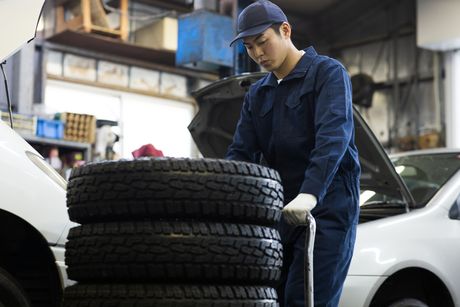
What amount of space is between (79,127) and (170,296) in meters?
5.57

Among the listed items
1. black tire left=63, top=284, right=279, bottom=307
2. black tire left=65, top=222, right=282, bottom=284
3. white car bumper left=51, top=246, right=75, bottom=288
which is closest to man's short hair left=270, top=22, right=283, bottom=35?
black tire left=65, top=222, right=282, bottom=284

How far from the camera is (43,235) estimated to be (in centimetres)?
273

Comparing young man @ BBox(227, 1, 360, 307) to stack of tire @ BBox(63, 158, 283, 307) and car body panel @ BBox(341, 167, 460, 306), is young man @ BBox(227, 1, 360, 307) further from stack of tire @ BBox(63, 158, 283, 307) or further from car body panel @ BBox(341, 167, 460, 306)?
car body panel @ BBox(341, 167, 460, 306)

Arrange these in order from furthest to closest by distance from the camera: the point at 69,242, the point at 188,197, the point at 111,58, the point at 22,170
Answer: the point at 111,58 → the point at 22,170 → the point at 69,242 → the point at 188,197

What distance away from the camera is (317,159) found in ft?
7.73

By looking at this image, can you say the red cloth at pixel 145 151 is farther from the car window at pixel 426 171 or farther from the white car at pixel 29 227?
the white car at pixel 29 227

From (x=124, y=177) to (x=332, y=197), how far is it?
2.31 feet

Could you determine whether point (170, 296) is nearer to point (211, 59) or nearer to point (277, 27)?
point (277, 27)

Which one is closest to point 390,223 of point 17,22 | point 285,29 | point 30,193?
point 285,29

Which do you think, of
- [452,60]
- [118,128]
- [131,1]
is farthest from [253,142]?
[452,60]

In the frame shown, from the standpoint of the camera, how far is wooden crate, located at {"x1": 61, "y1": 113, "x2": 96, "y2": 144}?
7473 millimetres

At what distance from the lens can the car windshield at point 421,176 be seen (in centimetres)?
405

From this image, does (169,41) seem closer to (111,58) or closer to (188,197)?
(111,58)

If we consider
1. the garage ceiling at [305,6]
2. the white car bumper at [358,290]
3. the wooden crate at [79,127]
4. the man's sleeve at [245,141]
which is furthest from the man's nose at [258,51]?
the garage ceiling at [305,6]
